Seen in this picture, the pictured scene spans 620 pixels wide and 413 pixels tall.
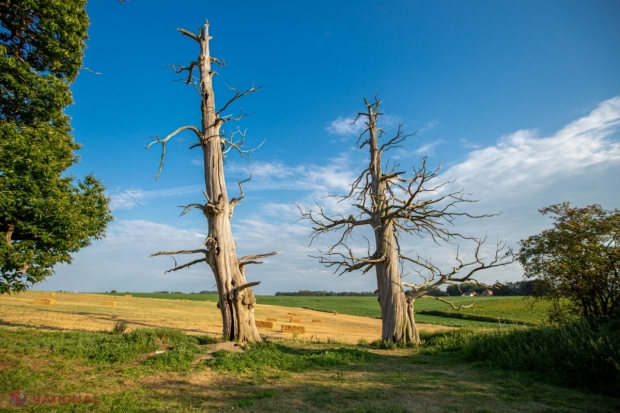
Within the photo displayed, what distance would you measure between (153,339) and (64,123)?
7.51m

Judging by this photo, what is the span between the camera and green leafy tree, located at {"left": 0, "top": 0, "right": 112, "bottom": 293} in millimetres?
9523

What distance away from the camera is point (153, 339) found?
10031 mm

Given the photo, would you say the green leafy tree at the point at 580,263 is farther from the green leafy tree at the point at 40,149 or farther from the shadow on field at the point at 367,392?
the green leafy tree at the point at 40,149

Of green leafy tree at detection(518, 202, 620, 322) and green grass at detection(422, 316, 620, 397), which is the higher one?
green leafy tree at detection(518, 202, 620, 322)

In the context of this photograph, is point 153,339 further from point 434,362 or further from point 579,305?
point 579,305

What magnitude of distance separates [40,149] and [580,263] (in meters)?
15.2
